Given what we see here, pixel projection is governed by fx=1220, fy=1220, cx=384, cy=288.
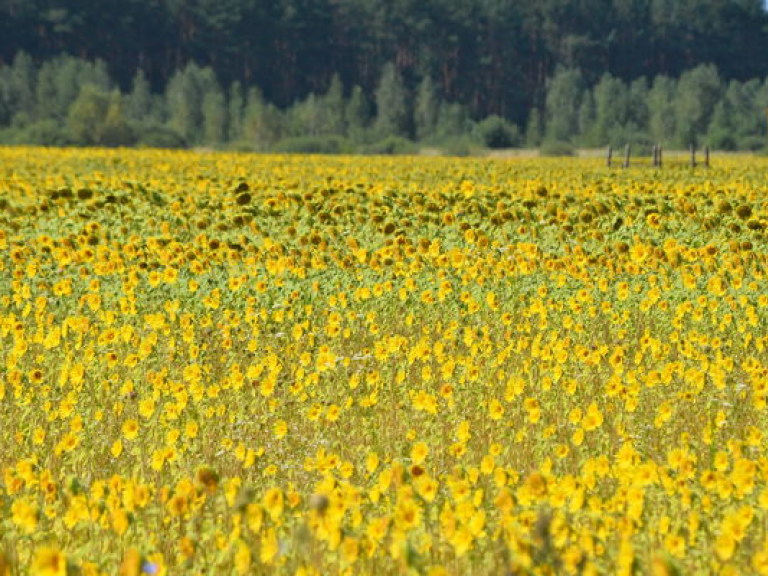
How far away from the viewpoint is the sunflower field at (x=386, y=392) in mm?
4418

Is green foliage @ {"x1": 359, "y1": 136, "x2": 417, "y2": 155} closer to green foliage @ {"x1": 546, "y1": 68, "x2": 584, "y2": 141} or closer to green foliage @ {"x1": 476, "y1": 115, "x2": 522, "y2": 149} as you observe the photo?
green foliage @ {"x1": 476, "y1": 115, "x2": 522, "y2": 149}

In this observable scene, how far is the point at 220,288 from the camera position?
10.2 metres

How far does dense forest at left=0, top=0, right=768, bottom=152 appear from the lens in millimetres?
99812

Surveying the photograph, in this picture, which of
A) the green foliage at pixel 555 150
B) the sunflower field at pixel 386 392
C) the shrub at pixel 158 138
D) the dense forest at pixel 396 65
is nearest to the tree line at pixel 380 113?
the shrub at pixel 158 138

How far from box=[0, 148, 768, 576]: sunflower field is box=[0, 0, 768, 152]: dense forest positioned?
6994cm

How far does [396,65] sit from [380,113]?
26.7 metres

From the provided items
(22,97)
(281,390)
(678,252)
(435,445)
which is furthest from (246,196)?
(22,97)

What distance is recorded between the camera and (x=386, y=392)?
7.44m

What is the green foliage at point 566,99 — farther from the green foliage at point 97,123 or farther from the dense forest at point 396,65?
the green foliage at point 97,123

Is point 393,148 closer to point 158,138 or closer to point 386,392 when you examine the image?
point 158,138

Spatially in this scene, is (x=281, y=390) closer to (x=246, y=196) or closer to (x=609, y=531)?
(x=609, y=531)

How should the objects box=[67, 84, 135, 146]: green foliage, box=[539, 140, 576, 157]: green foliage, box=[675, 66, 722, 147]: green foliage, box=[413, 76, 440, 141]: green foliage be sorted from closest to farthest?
1. box=[539, 140, 576, 157]: green foliage
2. box=[67, 84, 135, 146]: green foliage
3. box=[413, 76, 440, 141]: green foliage
4. box=[675, 66, 722, 147]: green foliage

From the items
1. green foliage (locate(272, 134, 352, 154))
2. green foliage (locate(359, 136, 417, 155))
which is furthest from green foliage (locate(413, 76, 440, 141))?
green foliage (locate(272, 134, 352, 154))

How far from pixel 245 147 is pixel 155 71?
65.5 meters
